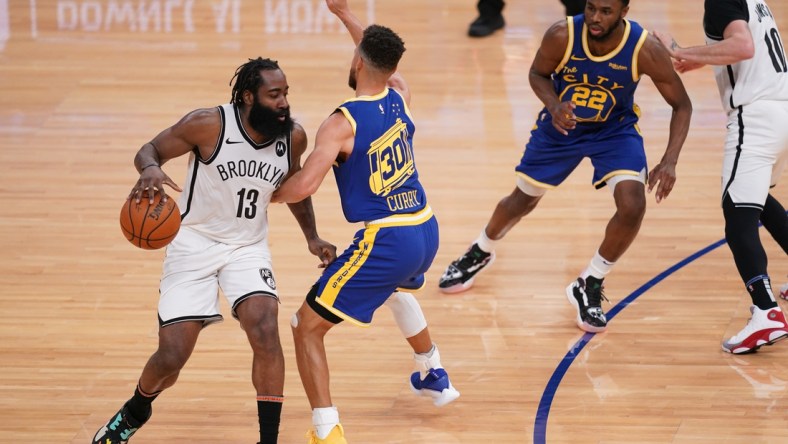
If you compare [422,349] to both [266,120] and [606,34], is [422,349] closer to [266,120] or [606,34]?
[266,120]

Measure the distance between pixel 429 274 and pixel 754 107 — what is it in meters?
2.25

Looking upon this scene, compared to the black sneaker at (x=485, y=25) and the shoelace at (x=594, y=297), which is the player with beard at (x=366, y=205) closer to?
the shoelace at (x=594, y=297)

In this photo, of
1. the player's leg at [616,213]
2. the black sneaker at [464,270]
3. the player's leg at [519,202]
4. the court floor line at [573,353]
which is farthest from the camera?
the black sneaker at [464,270]

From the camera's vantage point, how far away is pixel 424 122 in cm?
953

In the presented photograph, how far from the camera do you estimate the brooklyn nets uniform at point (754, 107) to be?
19.8ft

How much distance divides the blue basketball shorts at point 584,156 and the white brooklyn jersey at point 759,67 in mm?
593

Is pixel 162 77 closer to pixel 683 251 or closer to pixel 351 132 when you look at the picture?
pixel 683 251

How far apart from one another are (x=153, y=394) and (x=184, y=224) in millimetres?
794

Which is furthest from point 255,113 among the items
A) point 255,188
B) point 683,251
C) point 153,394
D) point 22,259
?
point 683,251

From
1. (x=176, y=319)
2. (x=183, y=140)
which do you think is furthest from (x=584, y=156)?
(x=176, y=319)

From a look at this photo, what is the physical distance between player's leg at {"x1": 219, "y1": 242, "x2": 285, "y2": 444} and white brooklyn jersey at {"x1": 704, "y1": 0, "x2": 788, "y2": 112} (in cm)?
284

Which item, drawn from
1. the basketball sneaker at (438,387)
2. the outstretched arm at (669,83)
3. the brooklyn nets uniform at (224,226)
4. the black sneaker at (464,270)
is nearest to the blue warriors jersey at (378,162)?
the brooklyn nets uniform at (224,226)

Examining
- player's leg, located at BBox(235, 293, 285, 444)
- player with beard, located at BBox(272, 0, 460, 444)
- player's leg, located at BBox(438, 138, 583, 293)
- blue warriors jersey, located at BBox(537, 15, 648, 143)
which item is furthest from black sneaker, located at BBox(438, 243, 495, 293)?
player's leg, located at BBox(235, 293, 285, 444)

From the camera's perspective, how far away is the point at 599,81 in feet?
20.5
